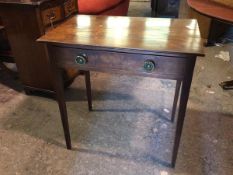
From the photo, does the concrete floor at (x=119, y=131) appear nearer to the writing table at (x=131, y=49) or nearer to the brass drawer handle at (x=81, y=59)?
the writing table at (x=131, y=49)

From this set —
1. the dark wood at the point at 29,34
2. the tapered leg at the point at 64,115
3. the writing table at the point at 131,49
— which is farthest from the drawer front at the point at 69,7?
the tapered leg at the point at 64,115

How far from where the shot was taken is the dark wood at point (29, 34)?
1.48m

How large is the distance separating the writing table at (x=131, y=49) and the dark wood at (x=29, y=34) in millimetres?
416

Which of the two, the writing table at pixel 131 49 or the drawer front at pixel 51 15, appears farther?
the drawer front at pixel 51 15

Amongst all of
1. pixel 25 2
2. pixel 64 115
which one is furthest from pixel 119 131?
pixel 25 2

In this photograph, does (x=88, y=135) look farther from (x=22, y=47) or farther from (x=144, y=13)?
(x=144, y=13)

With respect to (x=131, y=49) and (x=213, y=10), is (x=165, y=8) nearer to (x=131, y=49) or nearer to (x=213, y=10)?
(x=213, y=10)

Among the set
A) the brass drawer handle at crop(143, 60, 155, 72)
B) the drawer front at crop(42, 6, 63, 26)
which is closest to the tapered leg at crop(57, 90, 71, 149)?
the brass drawer handle at crop(143, 60, 155, 72)

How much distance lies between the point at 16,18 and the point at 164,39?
107 centimetres

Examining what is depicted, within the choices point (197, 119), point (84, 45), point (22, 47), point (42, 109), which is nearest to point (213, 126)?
point (197, 119)

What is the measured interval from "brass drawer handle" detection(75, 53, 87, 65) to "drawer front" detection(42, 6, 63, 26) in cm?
63

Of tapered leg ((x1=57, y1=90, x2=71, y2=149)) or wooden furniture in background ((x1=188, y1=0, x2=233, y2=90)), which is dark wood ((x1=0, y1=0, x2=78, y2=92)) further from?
wooden furniture in background ((x1=188, y1=0, x2=233, y2=90))

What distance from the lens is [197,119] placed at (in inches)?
63.6

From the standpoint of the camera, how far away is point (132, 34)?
3.48 ft
